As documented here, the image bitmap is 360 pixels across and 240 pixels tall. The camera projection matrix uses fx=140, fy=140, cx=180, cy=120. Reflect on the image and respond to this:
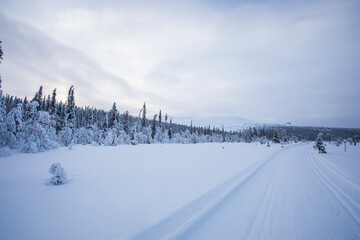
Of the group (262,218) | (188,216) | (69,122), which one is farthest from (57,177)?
(69,122)

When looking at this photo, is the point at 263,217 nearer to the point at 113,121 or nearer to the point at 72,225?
the point at 72,225

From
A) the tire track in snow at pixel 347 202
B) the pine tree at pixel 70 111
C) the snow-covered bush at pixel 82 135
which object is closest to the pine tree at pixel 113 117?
the snow-covered bush at pixel 82 135

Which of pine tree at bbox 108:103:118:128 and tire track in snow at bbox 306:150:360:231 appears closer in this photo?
tire track in snow at bbox 306:150:360:231

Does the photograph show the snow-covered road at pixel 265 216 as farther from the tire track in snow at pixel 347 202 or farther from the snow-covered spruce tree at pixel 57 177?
the snow-covered spruce tree at pixel 57 177

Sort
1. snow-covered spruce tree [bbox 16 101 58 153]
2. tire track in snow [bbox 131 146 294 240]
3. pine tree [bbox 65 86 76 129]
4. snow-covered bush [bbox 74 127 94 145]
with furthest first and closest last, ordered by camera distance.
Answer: snow-covered bush [bbox 74 127 94 145], pine tree [bbox 65 86 76 129], snow-covered spruce tree [bbox 16 101 58 153], tire track in snow [bbox 131 146 294 240]

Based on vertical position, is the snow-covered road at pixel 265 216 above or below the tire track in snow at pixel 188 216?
below

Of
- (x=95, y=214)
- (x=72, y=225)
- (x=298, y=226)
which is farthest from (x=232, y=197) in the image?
(x=72, y=225)

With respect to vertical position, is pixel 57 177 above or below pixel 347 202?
above

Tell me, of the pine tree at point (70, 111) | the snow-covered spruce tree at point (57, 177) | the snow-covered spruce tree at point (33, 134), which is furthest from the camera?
the pine tree at point (70, 111)

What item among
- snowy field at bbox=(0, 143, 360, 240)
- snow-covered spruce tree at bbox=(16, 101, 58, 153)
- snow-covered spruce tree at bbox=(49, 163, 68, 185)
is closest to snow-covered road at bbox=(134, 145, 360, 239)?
snowy field at bbox=(0, 143, 360, 240)

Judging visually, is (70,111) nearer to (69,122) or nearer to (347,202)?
(69,122)

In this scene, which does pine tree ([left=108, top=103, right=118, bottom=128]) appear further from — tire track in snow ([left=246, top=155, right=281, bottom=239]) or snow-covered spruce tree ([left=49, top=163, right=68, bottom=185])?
tire track in snow ([left=246, top=155, right=281, bottom=239])

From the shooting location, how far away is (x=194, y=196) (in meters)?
4.89

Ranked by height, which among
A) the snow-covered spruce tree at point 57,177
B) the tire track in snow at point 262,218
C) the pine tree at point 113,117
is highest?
the pine tree at point 113,117
